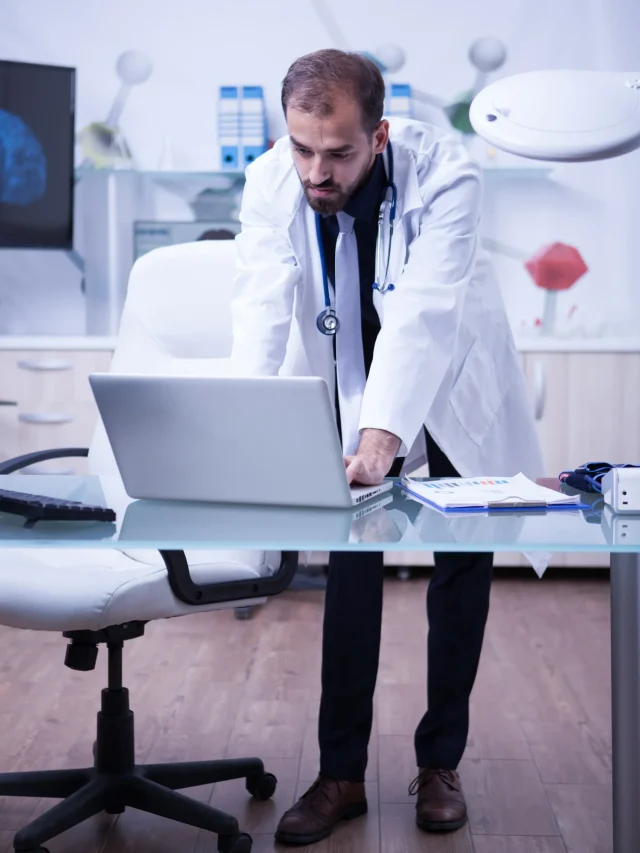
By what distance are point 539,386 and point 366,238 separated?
194 cm

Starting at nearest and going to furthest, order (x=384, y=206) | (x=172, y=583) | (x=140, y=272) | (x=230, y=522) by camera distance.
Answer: (x=230, y=522) → (x=172, y=583) → (x=384, y=206) → (x=140, y=272)

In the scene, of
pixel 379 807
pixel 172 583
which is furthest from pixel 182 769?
pixel 172 583

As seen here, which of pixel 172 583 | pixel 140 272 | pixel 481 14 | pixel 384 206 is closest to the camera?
pixel 172 583

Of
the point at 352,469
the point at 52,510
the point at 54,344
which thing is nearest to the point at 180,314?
→ the point at 352,469

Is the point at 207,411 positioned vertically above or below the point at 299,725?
above

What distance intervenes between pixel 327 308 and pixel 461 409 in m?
0.28

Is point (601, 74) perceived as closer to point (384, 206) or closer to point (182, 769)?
point (384, 206)

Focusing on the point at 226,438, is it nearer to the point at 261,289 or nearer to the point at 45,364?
the point at 261,289

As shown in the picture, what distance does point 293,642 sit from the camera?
2867 millimetres

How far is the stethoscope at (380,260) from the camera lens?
167 cm

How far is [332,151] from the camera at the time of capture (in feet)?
5.00

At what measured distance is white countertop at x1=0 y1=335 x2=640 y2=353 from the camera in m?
3.46

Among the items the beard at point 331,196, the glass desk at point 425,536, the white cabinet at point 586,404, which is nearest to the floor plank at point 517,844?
the glass desk at point 425,536

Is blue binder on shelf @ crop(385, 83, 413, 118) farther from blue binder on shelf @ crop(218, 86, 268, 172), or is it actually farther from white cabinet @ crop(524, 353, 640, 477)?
white cabinet @ crop(524, 353, 640, 477)
